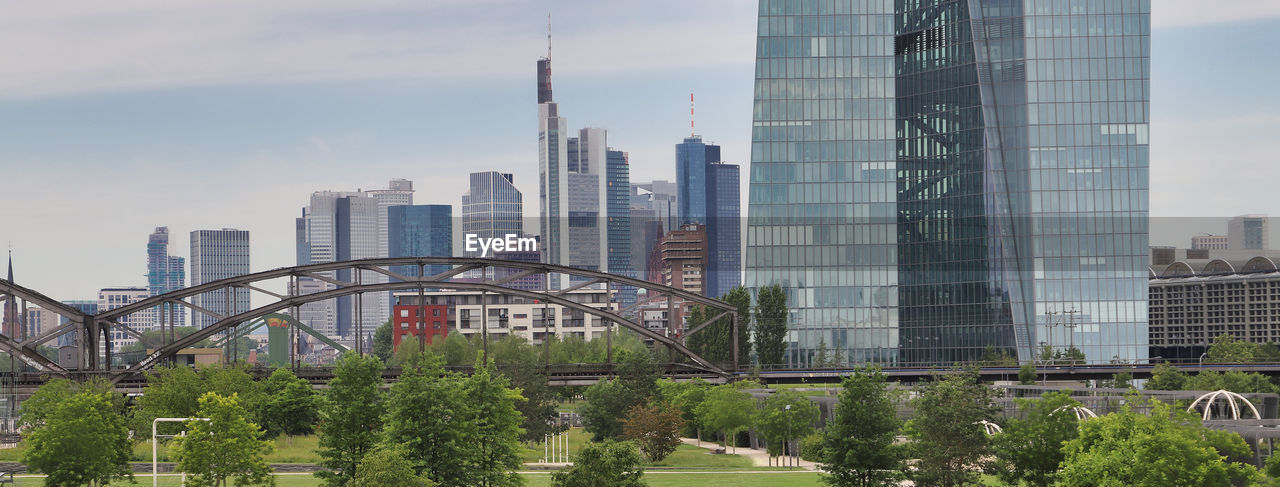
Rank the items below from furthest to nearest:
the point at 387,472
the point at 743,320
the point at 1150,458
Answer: the point at 743,320, the point at 387,472, the point at 1150,458

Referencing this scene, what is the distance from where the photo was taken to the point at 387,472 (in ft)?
190

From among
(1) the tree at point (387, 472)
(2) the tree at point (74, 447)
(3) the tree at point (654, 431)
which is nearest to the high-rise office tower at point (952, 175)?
(3) the tree at point (654, 431)

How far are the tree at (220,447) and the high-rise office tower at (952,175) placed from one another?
122 m

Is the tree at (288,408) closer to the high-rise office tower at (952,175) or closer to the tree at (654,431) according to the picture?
the tree at (654,431)

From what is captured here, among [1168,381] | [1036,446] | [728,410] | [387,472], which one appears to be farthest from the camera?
[1168,381]

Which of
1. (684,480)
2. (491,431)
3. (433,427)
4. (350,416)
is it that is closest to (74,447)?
(350,416)

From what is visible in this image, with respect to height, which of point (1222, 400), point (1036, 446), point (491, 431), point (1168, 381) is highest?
point (491, 431)

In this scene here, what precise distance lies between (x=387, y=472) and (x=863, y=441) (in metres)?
24.2

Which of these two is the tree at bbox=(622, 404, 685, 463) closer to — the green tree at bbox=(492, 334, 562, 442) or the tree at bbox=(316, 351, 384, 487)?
the green tree at bbox=(492, 334, 562, 442)

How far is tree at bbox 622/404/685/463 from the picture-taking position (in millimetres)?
100500

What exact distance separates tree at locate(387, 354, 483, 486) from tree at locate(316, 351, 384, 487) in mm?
2475

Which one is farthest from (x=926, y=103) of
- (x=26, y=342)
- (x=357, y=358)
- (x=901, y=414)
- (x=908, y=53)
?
(x=357, y=358)

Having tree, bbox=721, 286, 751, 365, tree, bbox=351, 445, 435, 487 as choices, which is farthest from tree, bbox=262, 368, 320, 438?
tree, bbox=721, 286, 751, 365

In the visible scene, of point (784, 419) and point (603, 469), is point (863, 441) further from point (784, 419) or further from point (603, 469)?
point (784, 419)
